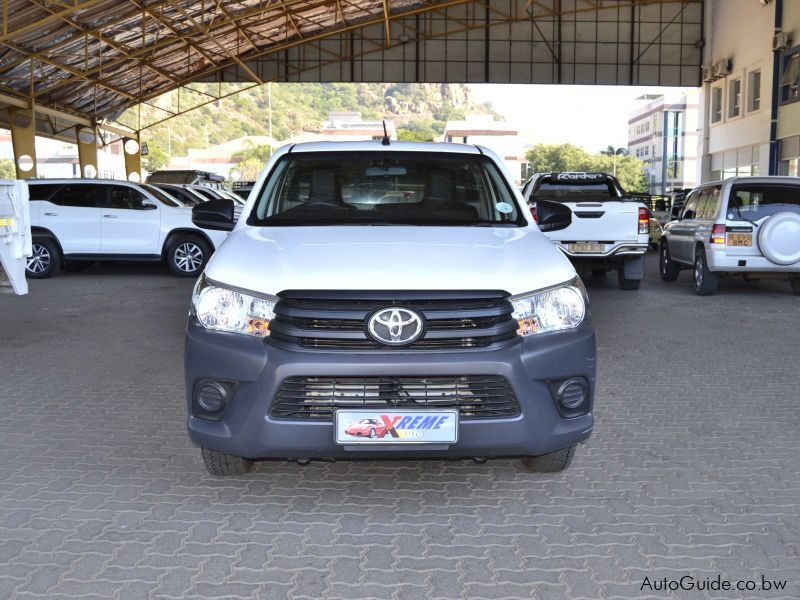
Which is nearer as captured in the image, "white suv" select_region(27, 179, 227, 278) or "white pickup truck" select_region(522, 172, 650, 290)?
"white pickup truck" select_region(522, 172, 650, 290)

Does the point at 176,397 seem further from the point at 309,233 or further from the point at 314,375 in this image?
the point at 314,375

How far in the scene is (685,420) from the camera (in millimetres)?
5594

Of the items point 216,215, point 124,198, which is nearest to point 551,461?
point 216,215

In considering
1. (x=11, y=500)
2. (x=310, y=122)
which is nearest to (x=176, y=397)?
(x=11, y=500)

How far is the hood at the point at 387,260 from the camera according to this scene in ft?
12.2

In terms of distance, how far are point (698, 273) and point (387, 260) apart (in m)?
9.87

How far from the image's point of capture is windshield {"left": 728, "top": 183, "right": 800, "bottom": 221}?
11.8m

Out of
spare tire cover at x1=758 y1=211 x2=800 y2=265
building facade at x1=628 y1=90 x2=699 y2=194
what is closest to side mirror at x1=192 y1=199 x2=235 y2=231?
spare tire cover at x1=758 y1=211 x2=800 y2=265

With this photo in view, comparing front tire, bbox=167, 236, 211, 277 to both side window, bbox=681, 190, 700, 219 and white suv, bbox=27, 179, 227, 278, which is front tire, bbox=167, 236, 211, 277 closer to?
white suv, bbox=27, 179, 227, 278

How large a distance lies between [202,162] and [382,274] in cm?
Answer: 10642

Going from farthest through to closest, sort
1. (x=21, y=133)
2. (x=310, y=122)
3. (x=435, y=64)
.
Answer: (x=310, y=122) < (x=435, y=64) < (x=21, y=133)

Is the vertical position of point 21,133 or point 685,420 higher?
point 21,133

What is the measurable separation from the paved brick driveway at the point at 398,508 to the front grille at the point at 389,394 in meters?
0.56

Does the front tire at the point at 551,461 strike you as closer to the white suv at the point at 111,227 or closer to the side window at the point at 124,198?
the white suv at the point at 111,227
